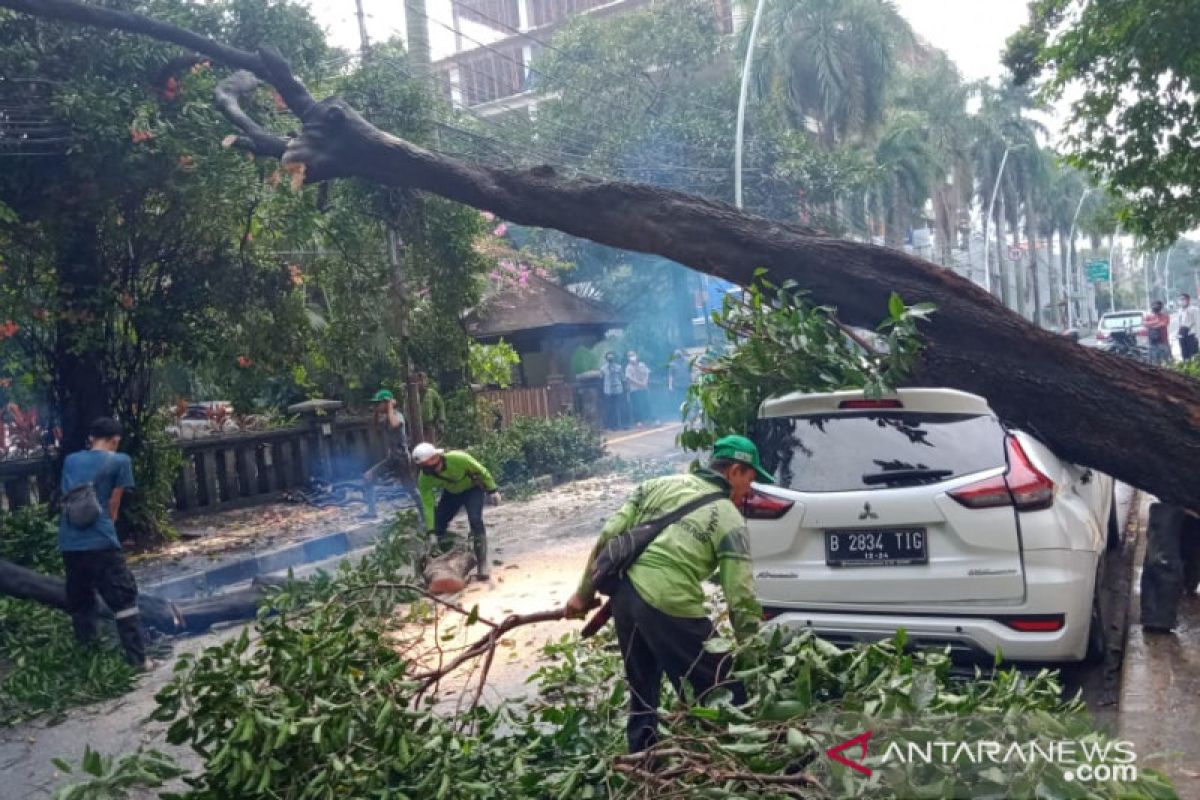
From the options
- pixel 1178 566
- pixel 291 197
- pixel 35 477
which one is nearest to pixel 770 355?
pixel 1178 566

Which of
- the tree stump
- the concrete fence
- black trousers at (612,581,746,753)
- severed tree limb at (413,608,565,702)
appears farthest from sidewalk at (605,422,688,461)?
black trousers at (612,581,746,753)

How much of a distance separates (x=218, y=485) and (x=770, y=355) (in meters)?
10.7

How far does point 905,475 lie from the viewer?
5.23m

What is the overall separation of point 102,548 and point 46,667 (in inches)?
34.6

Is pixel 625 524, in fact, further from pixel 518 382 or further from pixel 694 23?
pixel 694 23

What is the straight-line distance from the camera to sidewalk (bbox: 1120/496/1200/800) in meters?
4.15

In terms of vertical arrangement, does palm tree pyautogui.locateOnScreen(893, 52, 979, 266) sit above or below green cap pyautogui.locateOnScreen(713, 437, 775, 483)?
above

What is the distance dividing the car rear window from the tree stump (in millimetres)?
4265

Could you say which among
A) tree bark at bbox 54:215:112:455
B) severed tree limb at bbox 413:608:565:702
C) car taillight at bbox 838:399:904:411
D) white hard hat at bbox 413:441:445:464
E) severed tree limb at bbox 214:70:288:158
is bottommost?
severed tree limb at bbox 413:608:565:702

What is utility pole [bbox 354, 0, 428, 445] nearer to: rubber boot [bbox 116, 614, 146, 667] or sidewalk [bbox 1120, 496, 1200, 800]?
rubber boot [bbox 116, 614, 146, 667]

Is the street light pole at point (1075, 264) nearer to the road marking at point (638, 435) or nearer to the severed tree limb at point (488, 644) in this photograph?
the road marking at point (638, 435)

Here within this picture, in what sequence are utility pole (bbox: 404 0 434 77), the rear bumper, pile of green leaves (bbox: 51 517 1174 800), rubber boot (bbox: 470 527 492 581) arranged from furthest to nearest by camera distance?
utility pole (bbox: 404 0 434 77)
rubber boot (bbox: 470 527 492 581)
the rear bumper
pile of green leaves (bbox: 51 517 1174 800)

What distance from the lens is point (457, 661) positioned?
4180 mm

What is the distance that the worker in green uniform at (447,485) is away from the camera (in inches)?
350
